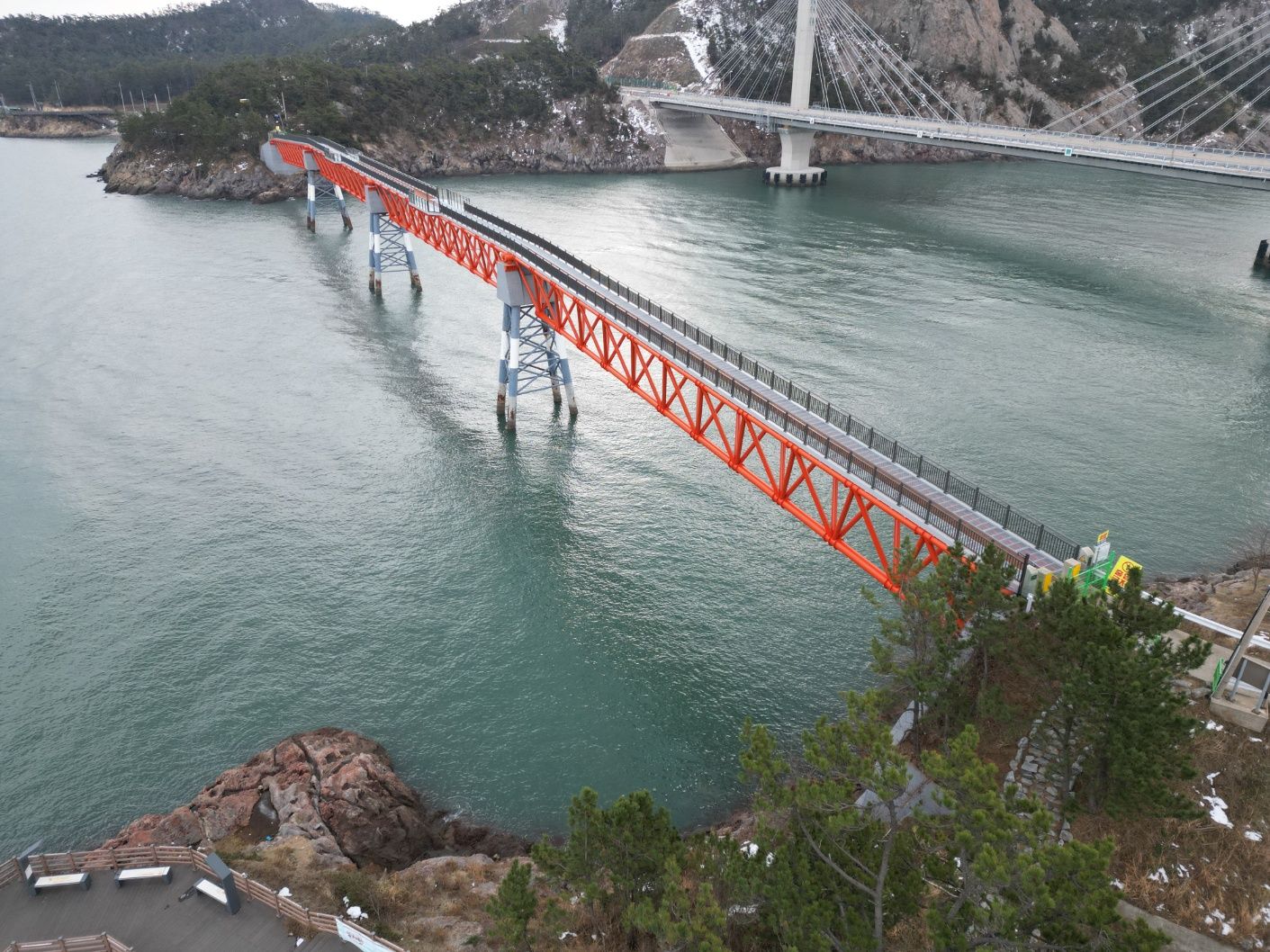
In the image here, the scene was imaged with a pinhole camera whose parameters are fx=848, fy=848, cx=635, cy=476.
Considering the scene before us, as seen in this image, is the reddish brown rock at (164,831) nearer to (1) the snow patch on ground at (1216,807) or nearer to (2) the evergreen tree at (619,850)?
(2) the evergreen tree at (619,850)

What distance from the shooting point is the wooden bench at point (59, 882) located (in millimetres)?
20375

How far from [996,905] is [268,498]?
3973 centimetres

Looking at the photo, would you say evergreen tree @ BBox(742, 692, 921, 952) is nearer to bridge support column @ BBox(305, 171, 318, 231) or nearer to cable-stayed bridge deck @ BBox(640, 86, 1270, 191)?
cable-stayed bridge deck @ BBox(640, 86, 1270, 191)

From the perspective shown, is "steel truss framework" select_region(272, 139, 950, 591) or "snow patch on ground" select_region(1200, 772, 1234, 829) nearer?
"snow patch on ground" select_region(1200, 772, 1234, 829)

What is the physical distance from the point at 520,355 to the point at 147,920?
37.6 m

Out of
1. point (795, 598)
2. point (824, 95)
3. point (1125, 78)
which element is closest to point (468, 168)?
point (824, 95)

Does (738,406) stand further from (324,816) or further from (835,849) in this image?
(324,816)

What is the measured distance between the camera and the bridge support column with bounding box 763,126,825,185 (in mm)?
133250

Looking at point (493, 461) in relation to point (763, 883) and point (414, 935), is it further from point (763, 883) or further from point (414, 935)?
point (763, 883)

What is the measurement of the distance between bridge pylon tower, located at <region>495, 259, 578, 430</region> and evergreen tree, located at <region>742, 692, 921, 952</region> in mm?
35134

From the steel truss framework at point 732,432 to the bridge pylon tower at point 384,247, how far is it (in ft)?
6.03

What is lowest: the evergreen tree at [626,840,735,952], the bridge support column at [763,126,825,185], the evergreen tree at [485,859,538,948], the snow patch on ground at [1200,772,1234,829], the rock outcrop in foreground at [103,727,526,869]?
the rock outcrop in foreground at [103,727,526,869]

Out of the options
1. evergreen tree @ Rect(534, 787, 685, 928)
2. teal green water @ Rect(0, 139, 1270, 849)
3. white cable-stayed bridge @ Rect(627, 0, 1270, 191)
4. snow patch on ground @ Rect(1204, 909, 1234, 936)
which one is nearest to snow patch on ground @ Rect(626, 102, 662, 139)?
white cable-stayed bridge @ Rect(627, 0, 1270, 191)

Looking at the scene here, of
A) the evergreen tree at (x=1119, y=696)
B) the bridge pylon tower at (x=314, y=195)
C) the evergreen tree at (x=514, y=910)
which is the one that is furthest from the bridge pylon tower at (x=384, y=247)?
the evergreen tree at (x=1119, y=696)
